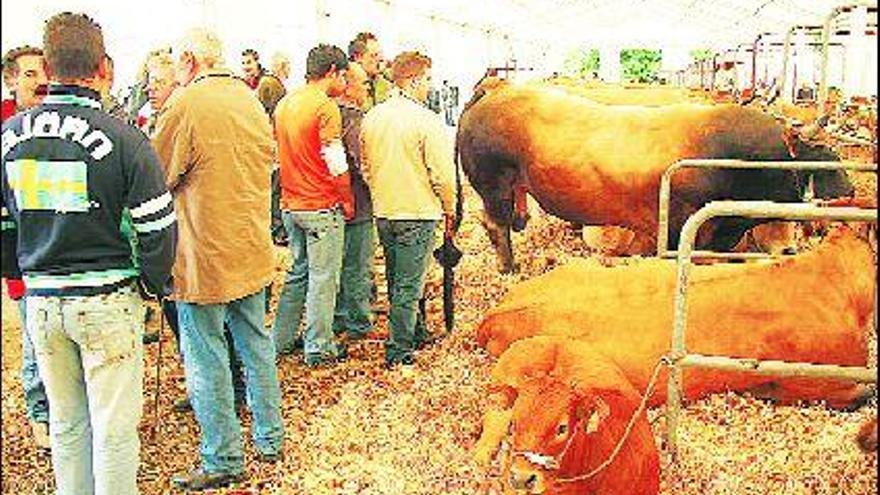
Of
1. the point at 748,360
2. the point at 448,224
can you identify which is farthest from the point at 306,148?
the point at 748,360

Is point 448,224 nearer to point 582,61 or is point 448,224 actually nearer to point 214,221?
point 214,221

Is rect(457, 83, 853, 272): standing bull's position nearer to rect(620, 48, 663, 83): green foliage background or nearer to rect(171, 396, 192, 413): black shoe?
rect(171, 396, 192, 413): black shoe

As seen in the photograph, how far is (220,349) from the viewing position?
445cm

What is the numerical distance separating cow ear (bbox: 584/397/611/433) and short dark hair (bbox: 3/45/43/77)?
3188mm

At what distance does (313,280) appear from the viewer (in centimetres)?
595

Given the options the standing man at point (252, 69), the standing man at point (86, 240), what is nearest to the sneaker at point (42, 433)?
the standing man at point (86, 240)

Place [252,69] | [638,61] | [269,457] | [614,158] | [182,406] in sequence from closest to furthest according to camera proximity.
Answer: [269,457] → [182,406] → [614,158] → [252,69] → [638,61]

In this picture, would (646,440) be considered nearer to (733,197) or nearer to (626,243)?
(733,197)

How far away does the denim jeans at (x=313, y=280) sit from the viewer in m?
5.88

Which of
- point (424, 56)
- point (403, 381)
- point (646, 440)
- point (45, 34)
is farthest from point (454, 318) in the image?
point (45, 34)

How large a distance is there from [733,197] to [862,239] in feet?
7.64

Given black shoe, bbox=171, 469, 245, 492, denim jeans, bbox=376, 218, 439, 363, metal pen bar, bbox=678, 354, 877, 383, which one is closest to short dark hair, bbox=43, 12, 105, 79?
black shoe, bbox=171, 469, 245, 492

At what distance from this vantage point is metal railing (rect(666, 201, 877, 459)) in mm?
3498

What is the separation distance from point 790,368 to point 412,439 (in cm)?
201
